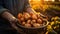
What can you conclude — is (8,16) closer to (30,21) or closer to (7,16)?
(7,16)

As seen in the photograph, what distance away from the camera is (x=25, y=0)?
138cm

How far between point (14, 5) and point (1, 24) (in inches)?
7.4

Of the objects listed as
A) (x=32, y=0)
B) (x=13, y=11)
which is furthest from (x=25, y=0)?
(x=32, y=0)

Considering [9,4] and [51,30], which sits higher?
[9,4]

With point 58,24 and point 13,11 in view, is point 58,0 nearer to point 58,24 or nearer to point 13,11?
point 58,24

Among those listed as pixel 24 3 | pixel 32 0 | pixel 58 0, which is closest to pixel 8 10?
pixel 24 3

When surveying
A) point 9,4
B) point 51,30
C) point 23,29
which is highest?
point 9,4

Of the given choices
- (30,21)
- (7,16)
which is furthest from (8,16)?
(30,21)

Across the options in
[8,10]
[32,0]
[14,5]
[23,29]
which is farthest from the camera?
[32,0]

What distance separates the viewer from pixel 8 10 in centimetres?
120

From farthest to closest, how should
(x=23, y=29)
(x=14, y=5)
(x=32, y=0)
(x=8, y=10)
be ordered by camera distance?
1. (x=32, y=0)
2. (x=14, y=5)
3. (x=8, y=10)
4. (x=23, y=29)

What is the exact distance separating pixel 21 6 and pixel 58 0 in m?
0.78

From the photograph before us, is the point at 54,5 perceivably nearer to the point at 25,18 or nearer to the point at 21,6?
the point at 21,6

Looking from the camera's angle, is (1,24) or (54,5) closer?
(1,24)
